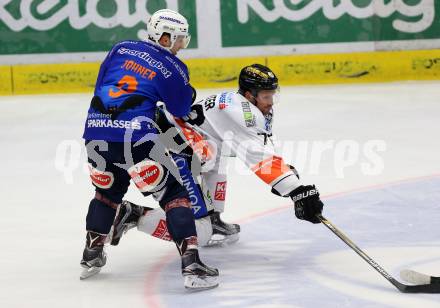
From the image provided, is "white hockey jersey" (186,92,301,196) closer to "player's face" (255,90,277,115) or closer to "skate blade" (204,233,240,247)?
"player's face" (255,90,277,115)

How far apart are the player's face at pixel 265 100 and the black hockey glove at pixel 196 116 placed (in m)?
0.27

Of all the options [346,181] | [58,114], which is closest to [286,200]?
[346,181]

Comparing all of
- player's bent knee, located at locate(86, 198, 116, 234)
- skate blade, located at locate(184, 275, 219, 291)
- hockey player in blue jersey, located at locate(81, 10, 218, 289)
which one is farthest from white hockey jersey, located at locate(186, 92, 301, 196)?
player's bent knee, located at locate(86, 198, 116, 234)

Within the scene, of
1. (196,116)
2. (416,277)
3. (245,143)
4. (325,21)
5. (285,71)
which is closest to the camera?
(416,277)

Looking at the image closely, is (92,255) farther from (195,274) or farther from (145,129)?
(145,129)

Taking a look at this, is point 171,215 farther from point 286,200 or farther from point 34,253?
point 286,200

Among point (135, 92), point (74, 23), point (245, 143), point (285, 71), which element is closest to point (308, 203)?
point (245, 143)

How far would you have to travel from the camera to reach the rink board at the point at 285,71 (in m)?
11.0

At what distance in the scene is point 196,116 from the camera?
4711 millimetres

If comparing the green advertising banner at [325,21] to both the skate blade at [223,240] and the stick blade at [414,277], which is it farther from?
the stick blade at [414,277]

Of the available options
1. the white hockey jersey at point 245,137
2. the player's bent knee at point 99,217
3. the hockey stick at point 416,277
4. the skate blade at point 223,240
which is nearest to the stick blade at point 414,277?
the hockey stick at point 416,277

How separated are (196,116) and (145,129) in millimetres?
537

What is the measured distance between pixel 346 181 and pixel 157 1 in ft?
17.6

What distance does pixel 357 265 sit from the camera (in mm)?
4500
